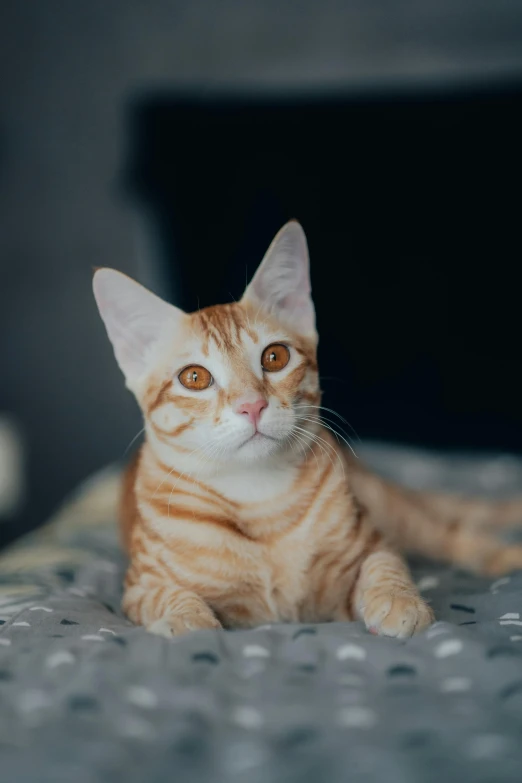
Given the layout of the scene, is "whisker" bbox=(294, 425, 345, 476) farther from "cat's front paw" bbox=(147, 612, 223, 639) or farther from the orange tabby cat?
"cat's front paw" bbox=(147, 612, 223, 639)

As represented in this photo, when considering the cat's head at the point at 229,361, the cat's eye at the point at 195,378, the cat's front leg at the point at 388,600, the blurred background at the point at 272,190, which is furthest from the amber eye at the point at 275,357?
the blurred background at the point at 272,190

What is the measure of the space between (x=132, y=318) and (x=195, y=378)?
0.65 ft

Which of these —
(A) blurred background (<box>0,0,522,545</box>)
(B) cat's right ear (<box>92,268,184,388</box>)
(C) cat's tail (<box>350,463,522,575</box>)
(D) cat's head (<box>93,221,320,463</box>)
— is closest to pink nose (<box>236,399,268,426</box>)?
(D) cat's head (<box>93,221,320,463</box>)

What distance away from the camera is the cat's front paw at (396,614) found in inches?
47.4

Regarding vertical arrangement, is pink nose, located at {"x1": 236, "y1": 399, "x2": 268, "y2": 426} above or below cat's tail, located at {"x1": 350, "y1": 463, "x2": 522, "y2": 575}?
above

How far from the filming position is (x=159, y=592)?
1398 mm

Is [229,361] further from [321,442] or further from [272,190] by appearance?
[272,190]

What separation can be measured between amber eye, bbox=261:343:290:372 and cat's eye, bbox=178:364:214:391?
111mm

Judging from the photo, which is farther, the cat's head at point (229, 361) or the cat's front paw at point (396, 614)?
the cat's head at point (229, 361)

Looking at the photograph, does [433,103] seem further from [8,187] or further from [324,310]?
[8,187]

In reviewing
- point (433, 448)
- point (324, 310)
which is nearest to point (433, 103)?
point (324, 310)

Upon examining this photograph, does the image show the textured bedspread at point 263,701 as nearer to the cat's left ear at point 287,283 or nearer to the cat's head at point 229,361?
the cat's head at point 229,361

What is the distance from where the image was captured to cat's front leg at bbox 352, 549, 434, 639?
1212 mm

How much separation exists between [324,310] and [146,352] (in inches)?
56.0
